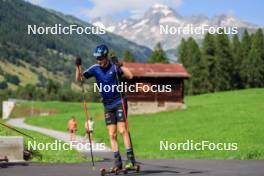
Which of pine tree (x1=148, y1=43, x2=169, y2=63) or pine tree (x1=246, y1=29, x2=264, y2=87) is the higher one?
pine tree (x1=148, y1=43, x2=169, y2=63)

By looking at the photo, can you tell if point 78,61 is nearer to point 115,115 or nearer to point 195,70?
point 115,115

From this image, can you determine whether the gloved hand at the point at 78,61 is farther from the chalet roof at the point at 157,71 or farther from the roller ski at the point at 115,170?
the chalet roof at the point at 157,71

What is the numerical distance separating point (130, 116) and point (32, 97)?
129100mm

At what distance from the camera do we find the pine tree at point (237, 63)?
5266 inches

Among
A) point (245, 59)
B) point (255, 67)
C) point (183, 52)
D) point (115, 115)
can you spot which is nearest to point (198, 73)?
point (245, 59)

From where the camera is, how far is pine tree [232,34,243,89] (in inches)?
5266

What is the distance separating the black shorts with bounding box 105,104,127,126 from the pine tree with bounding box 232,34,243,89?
123511 millimetres

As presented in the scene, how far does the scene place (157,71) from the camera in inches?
2923

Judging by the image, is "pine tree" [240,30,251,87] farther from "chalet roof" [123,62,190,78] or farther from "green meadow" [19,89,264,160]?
"green meadow" [19,89,264,160]

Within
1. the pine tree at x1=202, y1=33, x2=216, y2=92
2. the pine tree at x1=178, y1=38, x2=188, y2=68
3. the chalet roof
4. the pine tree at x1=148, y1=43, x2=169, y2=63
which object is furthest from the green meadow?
the pine tree at x1=178, y1=38, x2=188, y2=68

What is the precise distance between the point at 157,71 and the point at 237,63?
64.0 m

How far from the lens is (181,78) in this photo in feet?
248

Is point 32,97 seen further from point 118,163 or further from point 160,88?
point 118,163

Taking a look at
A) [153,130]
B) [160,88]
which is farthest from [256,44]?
[153,130]
